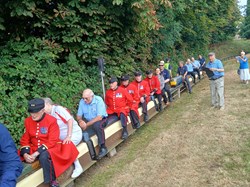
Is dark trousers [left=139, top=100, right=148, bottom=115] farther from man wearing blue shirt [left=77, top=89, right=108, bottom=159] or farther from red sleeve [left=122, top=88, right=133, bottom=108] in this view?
man wearing blue shirt [left=77, top=89, right=108, bottom=159]

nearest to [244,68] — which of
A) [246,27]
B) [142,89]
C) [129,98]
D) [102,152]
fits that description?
[142,89]

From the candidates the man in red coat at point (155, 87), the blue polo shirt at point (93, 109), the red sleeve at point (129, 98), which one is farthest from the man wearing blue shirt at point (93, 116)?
the man in red coat at point (155, 87)

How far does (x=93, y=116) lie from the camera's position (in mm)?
6441

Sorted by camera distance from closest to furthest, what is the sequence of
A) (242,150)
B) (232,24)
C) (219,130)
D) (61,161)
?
(61,161)
(242,150)
(219,130)
(232,24)

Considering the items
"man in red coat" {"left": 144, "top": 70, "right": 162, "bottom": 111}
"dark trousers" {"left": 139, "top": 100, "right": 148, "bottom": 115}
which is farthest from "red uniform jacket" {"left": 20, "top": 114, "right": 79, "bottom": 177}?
"man in red coat" {"left": 144, "top": 70, "right": 162, "bottom": 111}

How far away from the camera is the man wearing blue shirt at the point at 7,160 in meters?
2.29

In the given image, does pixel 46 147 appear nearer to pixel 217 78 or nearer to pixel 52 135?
pixel 52 135

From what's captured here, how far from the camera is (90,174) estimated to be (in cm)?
568

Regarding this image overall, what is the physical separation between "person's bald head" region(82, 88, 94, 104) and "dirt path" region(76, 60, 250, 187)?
4.36 feet

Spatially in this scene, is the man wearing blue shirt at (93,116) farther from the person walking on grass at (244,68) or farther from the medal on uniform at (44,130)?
the person walking on grass at (244,68)

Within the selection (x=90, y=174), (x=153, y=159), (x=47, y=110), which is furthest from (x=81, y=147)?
(x=153, y=159)

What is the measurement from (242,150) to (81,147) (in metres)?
3.13

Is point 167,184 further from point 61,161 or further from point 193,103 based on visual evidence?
point 193,103

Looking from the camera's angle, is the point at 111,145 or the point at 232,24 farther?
the point at 232,24
